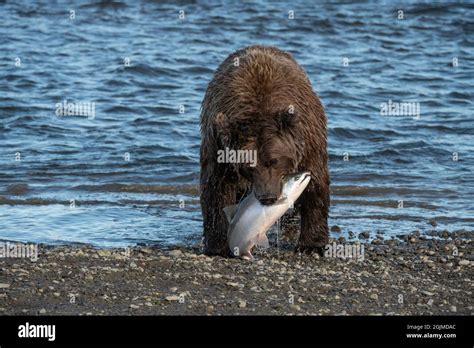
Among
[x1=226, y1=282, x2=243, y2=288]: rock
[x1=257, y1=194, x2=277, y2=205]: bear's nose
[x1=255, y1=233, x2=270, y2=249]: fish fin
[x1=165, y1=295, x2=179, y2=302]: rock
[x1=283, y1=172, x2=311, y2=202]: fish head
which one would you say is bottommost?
[x1=226, y1=282, x2=243, y2=288]: rock

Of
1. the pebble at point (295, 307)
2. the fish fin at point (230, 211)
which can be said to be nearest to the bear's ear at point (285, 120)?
the fish fin at point (230, 211)

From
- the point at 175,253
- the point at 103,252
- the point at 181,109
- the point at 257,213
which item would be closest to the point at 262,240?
the point at 257,213

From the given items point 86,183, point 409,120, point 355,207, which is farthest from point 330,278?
point 409,120

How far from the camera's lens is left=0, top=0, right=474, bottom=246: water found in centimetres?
1378

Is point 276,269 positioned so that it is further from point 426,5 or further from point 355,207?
point 426,5

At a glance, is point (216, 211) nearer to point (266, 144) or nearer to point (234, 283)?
point (266, 144)

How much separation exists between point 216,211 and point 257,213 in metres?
0.84

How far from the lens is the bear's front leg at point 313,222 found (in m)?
10.9

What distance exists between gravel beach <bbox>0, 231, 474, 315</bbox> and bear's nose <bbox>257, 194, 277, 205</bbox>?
69 centimetres

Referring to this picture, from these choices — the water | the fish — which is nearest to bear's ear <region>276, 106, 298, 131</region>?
the fish

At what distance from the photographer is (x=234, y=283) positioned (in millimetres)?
9312

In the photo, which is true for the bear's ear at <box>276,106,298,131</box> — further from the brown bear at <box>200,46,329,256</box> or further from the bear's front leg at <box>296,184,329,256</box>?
the bear's front leg at <box>296,184,329,256</box>

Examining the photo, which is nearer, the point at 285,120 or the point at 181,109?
the point at 285,120

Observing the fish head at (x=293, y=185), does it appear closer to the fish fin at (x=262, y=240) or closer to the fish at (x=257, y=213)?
the fish at (x=257, y=213)
